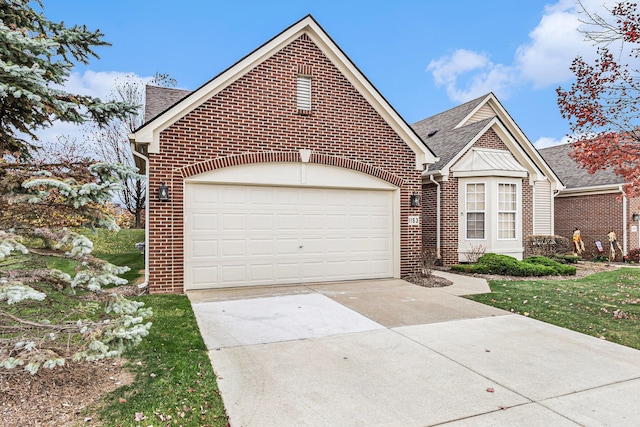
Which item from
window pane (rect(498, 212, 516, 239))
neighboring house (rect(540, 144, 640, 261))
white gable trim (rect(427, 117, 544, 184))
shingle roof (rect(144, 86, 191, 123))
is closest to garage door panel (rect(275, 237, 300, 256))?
shingle roof (rect(144, 86, 191, 123))

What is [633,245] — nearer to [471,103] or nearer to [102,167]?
[471,103]

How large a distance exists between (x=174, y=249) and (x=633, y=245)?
19836mm

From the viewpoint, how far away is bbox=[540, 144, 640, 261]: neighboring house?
59.0 feet

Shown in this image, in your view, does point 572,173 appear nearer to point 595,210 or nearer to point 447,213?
point 595,210

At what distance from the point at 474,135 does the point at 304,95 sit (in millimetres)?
7563

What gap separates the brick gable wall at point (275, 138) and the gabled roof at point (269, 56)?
0.40ft

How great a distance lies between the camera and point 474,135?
1450cm

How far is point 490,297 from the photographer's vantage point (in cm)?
858

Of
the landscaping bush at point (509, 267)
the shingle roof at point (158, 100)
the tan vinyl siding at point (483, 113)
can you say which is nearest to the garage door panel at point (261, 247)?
the shingle roof at point (158, 100)

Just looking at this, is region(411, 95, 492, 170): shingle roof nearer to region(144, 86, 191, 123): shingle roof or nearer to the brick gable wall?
the brick gable wall

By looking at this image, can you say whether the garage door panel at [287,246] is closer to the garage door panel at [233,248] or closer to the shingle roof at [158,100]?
the garage door panel at [233,248]

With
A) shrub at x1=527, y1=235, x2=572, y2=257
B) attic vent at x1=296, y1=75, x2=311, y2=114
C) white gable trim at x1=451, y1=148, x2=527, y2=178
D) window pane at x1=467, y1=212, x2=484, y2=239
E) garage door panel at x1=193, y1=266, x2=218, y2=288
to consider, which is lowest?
garage door panel at x1=193, y1=266, x2=218, y2=288

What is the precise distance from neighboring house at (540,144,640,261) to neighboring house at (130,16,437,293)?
1084 cm

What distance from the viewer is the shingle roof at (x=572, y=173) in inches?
734
